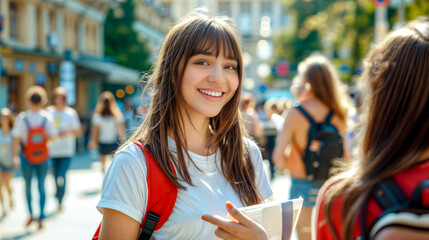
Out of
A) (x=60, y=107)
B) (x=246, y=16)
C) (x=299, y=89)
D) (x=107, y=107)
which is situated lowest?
(x=107, y=107)

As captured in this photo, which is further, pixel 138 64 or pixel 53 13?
pixel 138 64

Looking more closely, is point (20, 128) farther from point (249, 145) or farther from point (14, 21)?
point (14, 21)

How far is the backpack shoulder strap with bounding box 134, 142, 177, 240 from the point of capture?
214cm

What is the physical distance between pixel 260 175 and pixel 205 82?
0.54m

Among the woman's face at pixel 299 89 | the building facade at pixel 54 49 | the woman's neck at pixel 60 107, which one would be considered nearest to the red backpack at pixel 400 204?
the woman's face at pixel 299 89

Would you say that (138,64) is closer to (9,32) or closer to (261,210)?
(9,32)

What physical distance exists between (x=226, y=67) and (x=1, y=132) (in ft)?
23.4

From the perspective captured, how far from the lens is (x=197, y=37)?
241cm

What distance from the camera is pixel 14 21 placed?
2609cm

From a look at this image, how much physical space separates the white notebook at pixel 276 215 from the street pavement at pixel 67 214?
16.9 ft

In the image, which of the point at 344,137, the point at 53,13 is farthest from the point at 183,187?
the point at 53,13

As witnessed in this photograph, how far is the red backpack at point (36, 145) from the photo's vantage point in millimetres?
7922

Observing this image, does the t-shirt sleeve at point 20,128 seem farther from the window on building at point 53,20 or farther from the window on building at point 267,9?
the window on building at point 267,9

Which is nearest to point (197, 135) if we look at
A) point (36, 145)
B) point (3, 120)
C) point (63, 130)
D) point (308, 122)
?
point (308, 122)
